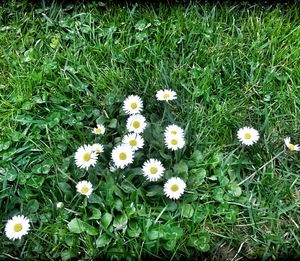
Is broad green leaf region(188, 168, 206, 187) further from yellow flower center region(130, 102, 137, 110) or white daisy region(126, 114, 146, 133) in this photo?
yellow flower center region(130, 102, 137, 110)

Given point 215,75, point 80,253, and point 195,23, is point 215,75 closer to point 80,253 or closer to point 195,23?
point 195,23

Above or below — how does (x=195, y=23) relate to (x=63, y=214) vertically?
above

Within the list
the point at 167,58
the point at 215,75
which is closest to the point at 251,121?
the point at 215,75

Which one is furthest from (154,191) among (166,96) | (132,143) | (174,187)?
(166,96)

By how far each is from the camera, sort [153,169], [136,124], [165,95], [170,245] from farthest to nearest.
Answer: [165,95], [136,124], [153,169], [170,245]

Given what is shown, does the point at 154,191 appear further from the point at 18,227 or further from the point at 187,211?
the point at 18,227

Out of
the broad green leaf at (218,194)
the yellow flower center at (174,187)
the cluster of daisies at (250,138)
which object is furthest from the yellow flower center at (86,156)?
the cluster of daisies at (250,138)

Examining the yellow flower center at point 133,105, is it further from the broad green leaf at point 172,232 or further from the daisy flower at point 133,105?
the broad green leaf at point 172,232
